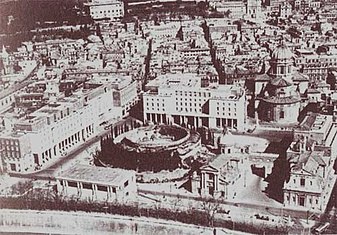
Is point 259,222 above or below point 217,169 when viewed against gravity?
below

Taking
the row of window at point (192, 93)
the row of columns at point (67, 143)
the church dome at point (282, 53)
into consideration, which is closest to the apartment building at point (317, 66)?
the church dome at point (282, 53)

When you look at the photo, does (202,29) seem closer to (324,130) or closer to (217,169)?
(324,130)

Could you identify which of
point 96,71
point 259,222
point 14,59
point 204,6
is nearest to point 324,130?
point 259,222

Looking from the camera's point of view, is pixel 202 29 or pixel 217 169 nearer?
pixel 217 169

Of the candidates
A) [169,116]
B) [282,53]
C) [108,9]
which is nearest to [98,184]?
[169,116]

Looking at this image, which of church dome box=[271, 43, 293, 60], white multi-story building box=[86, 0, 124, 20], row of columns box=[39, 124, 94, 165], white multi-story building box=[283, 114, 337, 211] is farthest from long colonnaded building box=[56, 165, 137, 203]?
white multi-story building box=[86, 0, 124, 20]

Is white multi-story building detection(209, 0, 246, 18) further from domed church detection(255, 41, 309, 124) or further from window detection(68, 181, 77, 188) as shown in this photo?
window detection(68, 181, 77, 188)
